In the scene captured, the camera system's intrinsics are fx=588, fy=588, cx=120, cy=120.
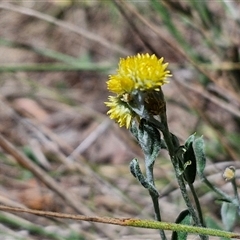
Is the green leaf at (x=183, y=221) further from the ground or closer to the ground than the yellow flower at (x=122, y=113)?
closer to the ground

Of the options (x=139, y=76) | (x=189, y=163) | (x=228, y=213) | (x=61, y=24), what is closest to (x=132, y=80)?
(x=139, y=76)

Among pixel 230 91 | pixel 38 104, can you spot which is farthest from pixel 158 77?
pixel 38 104

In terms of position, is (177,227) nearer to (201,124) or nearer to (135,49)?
(201,124)

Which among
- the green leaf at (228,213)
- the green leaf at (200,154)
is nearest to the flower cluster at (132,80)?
the green leaf at (200,154)

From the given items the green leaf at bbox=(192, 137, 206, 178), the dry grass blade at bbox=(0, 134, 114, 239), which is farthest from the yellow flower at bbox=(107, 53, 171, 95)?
the dry grass blade at bbox=(0, 134, 114, 239)

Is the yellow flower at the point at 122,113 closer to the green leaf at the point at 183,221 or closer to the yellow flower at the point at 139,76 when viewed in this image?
the yellow flower at the point at 139,76

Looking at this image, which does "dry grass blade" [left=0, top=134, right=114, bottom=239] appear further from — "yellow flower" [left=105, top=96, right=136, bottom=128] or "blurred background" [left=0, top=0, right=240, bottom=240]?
"yellow flower" [left=105, top=96, right=136, bottom=128]
